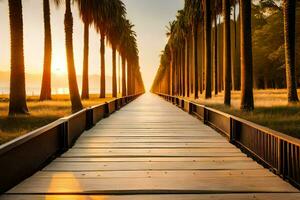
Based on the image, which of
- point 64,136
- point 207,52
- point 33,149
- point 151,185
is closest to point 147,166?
point 151,185

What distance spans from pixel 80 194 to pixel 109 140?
661cm

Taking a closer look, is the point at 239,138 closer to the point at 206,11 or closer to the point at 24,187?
Result: the point at 24,187

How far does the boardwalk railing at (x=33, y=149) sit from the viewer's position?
6734 mm

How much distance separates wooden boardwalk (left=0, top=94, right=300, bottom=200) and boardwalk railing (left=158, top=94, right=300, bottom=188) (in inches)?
7.4

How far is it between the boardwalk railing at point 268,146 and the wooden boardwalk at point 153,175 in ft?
0.62

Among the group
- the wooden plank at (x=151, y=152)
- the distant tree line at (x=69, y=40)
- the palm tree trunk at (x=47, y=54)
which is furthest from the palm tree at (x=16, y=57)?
the palm tree trunk at (x=47, y=54)

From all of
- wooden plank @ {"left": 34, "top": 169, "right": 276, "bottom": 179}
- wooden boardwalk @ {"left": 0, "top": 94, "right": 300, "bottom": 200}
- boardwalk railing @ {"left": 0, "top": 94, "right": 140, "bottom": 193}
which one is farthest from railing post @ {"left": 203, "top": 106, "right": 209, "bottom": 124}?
wooden plank @ {"left": 34, "top": 169, "right": 276, "bottom": 179}

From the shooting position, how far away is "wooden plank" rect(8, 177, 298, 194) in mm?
6879

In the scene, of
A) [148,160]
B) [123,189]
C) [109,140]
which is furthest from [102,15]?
[123,189]

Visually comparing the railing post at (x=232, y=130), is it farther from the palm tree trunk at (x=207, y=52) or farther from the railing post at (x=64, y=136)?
the palm tree trunk at (x=207, y=52)

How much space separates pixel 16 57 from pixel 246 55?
1171 centimetres

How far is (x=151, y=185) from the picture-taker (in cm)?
726

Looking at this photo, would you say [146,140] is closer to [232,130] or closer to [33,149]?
[232,130]

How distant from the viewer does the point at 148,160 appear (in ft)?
→ 31.8
